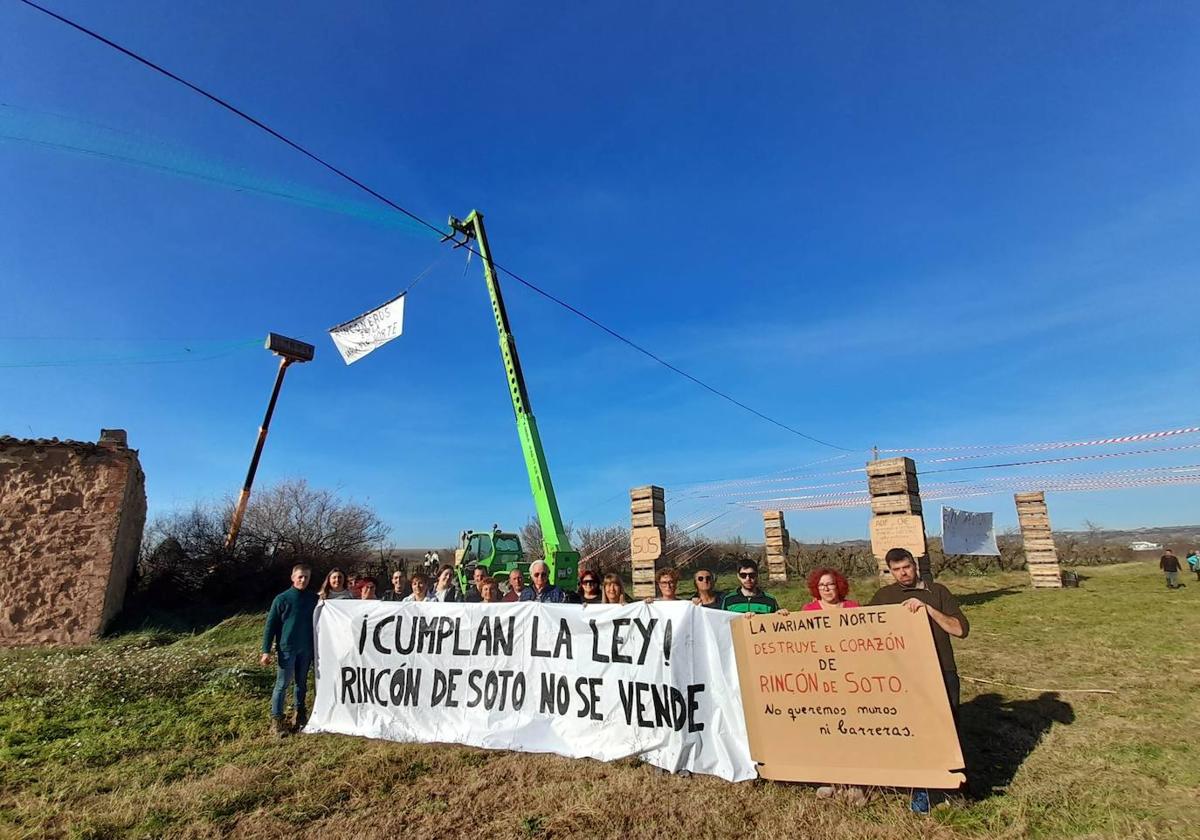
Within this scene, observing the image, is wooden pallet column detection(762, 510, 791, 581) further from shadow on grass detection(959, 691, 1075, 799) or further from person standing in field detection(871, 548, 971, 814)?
person standing in field detection(871, 548, 971, 814)

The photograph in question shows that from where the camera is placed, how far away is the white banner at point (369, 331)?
16078mm

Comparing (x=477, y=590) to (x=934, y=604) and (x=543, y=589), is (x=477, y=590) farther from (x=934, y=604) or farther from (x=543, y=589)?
(x=934, y=604)

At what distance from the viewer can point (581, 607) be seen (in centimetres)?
543

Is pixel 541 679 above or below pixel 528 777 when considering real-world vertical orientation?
above

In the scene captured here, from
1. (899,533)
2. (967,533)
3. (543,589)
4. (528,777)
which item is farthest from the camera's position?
(967,533)

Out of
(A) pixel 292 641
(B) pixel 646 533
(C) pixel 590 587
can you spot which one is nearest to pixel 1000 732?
(C) pixel 590 587

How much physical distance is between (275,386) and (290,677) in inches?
700

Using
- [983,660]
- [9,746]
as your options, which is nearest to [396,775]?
[9,746]

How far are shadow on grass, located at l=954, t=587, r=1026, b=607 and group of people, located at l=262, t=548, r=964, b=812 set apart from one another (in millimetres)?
9391

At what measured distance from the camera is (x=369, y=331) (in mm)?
16594

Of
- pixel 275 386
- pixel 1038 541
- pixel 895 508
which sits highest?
pixel 275 386

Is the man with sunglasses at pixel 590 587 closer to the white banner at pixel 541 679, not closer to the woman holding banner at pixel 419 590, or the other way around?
the white banner at pixel 541 679

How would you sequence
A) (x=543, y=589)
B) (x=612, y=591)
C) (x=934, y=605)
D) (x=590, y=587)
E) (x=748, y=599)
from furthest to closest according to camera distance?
(x=543, y=589) < (x=590, y=587) < (x=612, y=591) < (x=748, y=599) < (x=934, y=605)

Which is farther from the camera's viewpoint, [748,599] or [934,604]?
[748,599]
